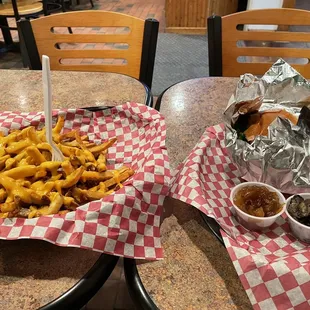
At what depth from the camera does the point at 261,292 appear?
23.7 inches

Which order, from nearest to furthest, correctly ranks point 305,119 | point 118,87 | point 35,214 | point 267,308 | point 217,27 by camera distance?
point 267,308 → point 35,214 → point 305,119 → point 118,87 → point 217,27

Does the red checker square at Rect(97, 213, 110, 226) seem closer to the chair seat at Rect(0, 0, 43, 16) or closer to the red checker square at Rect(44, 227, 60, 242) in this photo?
the red checker square at Rect(44, 227, 60, 242)

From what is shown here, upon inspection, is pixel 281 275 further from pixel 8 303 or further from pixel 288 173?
pixel 8 303

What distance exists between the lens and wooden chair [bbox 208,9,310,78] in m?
1.56

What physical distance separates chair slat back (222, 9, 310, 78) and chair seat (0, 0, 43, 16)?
9.37 feet

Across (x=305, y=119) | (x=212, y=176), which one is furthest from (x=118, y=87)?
(x=305, y=119)

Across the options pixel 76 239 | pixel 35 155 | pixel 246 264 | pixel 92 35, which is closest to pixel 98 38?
pixel 92 35

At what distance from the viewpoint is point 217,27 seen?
60.8 inches

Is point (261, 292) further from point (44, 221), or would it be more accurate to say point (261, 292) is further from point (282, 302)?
point (44, 221)

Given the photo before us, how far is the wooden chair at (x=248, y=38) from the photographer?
1562mm


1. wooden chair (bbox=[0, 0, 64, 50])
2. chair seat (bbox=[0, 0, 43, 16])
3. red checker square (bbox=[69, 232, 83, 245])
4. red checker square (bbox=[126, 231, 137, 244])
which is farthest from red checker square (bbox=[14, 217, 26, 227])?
chair seat (bbox=[0, 0, 43, 16])

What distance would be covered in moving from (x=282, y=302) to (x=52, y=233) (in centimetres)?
42

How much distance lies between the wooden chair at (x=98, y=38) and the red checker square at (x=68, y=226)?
1080 millimetres

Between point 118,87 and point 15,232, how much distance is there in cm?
84
